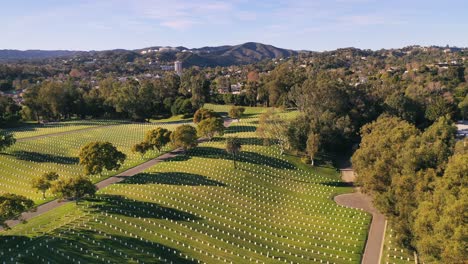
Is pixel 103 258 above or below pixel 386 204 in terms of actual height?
below

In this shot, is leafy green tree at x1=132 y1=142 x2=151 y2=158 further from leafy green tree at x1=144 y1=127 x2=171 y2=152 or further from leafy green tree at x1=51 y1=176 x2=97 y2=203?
leafy green tree at x1=51 y1=176 x2=97 y2=203

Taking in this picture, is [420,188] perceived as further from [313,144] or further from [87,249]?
[87,249]

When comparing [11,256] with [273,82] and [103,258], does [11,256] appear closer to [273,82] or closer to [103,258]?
[103,258]

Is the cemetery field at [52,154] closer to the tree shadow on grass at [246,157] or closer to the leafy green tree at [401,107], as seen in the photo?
the tree shadow on grass at [246,157]

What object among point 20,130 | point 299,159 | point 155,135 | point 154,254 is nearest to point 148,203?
point 154,254

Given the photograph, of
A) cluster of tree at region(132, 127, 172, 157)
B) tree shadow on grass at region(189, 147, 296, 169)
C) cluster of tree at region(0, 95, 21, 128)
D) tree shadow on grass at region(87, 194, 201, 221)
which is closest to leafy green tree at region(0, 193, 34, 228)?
tree shadow on grass at region(87, 194, 201, 221)
